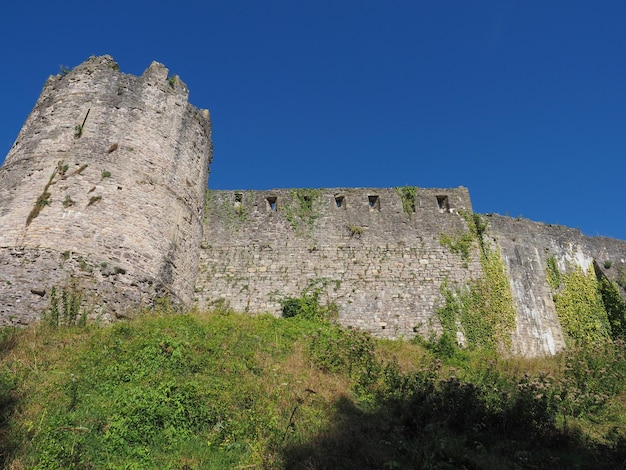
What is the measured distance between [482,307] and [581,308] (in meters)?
3.93

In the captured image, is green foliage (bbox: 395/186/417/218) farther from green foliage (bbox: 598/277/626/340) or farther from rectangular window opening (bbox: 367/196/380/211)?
green foliage (bbox: 598/277/626/340)

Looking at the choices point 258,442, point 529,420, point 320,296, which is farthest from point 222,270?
point 529,420

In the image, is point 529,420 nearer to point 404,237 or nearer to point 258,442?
point 258,442

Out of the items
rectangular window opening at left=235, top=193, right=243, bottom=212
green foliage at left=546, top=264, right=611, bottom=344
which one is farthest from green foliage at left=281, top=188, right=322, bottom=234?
green foliage at left=546, top=264, right=611, bottom=344

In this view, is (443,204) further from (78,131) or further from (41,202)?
(41,202)

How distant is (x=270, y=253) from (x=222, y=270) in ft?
5.67

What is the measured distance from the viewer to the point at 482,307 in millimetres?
14883

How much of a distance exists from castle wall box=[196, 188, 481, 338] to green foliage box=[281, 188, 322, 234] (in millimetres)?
37

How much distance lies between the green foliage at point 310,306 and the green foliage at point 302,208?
2327 millimetres

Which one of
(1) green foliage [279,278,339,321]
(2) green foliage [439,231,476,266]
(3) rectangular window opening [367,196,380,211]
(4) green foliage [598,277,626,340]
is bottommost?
(1) green foliage [279,278,339,321]

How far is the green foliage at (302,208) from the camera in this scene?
54.9 ft

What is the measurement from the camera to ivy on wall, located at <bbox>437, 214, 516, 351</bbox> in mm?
14344

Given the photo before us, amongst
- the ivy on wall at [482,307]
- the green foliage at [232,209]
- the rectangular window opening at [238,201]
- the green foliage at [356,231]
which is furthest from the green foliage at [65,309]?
the ivy on wall at [482,307]

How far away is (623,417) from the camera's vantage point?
8.46 meters
